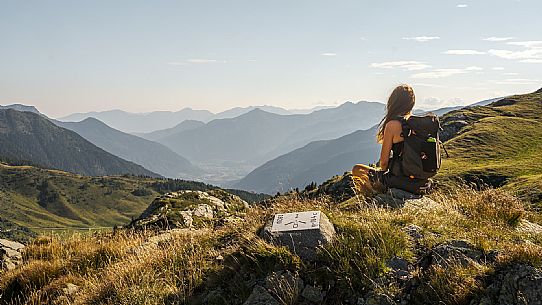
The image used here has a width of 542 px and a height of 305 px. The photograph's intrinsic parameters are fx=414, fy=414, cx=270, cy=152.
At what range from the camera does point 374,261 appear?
607 cm

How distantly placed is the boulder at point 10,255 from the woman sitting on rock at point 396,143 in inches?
383

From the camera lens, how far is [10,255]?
1155 cm

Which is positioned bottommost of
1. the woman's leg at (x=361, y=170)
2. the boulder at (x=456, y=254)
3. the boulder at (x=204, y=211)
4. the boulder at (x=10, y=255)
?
the boulder at (x=204, y=211)

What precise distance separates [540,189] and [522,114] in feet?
131

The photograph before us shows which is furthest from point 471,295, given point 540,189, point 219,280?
point 540,189

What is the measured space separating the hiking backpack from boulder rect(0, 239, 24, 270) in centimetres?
1032

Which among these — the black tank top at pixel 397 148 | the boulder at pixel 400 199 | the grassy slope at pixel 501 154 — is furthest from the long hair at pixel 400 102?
the grassy slope at pixel 501 154

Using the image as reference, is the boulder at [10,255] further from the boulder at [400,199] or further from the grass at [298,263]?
the boulder at [400,199]

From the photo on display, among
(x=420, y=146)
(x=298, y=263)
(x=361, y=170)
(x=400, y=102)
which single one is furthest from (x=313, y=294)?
(x=361, y=170)

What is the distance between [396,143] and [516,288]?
5937mm

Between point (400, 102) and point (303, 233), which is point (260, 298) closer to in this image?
point (303, 233)

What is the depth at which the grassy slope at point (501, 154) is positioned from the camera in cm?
2036

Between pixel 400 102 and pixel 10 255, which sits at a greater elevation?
pixel 400 102

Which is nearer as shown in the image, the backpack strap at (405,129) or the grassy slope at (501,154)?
the backpack strap at (405,129)
